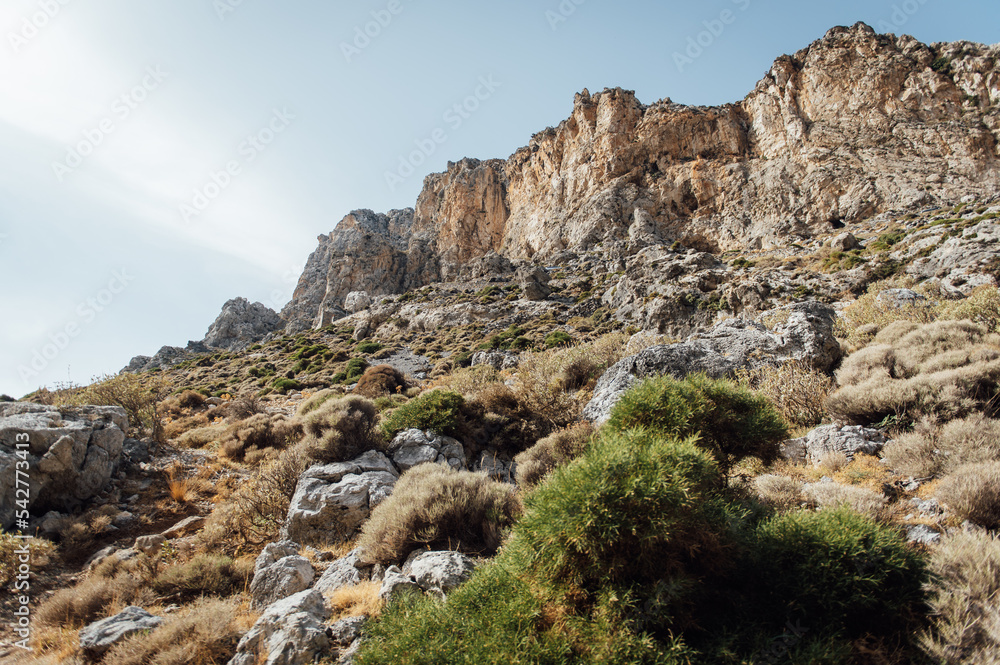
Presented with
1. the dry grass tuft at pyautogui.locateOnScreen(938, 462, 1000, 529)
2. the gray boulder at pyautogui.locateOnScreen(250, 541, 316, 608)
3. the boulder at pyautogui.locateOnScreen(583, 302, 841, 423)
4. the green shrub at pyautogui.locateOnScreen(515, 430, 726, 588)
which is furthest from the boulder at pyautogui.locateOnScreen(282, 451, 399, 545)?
the dry grass tuft at pyautogui.locateOnScreen(938, 462, 1000, 529)

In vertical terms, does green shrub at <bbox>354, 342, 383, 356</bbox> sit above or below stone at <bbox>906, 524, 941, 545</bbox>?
above

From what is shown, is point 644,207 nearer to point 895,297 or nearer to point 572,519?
point 895,297

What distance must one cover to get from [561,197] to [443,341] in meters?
43.4

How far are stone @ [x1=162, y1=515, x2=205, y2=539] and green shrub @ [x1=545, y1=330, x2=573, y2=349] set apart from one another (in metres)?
22.6

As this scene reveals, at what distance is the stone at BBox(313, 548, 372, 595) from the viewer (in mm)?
4972

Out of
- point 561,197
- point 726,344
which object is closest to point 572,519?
point 726,344

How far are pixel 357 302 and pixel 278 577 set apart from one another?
64811mm

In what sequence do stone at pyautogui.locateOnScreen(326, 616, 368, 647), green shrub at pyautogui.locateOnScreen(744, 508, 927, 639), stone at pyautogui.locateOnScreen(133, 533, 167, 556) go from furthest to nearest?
1. stone at pyautogui.locateOnScreen(133, 533, 167, 556)
2. stone at pyautogui.locateOnScreen(326, 616, 368, 647)
3. green shrub at pyautogui.locateOnScreen(744, 508, 927, 639)

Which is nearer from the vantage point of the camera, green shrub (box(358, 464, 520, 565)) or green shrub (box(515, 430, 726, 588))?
green shrub (box(515, 430, 726, 588))

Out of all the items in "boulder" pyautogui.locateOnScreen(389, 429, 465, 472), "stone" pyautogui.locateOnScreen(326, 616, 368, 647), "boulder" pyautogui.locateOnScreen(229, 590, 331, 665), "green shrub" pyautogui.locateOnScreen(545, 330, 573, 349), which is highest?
"green shrub" pyautogui.locateOnScreen(545, 330, 573, 349)

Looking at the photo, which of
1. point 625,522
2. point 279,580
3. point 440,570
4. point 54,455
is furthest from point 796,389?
point 54,455

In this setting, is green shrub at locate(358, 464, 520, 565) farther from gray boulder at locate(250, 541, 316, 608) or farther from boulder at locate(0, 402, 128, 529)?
boulder at locate(0, 402, 128, 529)

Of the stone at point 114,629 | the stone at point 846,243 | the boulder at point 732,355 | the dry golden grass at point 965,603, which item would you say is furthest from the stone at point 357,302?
the dry golden grass at point 965,603

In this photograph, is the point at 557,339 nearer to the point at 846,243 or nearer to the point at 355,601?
the point at 846,243
